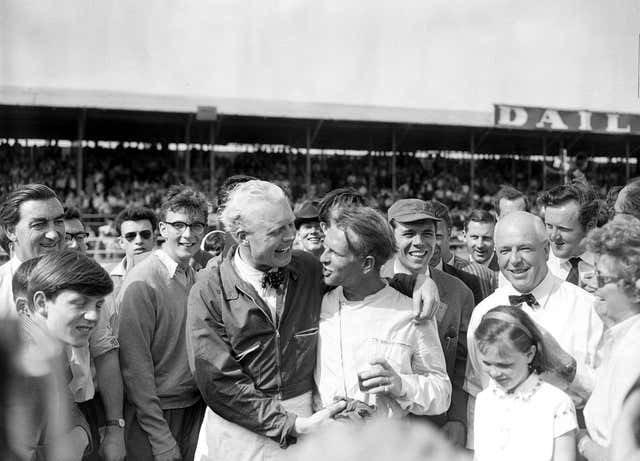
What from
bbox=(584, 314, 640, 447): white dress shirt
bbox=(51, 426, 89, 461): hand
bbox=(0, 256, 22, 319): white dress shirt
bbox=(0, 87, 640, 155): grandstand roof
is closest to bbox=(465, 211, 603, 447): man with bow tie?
bbox=(584, 314, 640, 447): white dress shirt

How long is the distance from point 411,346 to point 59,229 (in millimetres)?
2051

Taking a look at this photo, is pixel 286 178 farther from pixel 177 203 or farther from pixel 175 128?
pixel 177 203

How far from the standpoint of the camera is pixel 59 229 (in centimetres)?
362

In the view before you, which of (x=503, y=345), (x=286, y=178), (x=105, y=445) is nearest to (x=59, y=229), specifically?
(x=105, y=445)

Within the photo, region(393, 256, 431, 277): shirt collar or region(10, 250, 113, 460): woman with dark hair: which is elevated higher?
region(393, 256, 431, 277): shirt collar

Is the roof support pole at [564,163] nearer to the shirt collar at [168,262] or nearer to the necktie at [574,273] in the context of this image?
the necktie at [574,273]

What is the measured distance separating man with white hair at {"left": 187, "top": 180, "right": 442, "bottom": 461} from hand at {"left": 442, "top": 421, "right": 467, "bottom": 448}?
A: 0.83 m

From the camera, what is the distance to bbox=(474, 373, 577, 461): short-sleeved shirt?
2.54 metres

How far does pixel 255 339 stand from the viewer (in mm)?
2732

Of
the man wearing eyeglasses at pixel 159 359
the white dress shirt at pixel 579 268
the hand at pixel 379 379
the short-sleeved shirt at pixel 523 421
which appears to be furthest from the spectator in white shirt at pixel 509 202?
the hand at pixel 379 379

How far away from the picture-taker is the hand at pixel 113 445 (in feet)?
10.2

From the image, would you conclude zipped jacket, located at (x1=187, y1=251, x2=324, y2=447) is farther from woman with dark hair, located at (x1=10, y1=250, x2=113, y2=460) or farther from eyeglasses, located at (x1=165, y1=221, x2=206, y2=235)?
eyeglasses, located at (x1=165, y1=221, x2=206, y2=235)

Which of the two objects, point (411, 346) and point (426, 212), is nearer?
point (411, 346)

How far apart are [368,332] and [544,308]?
2.98 feet
